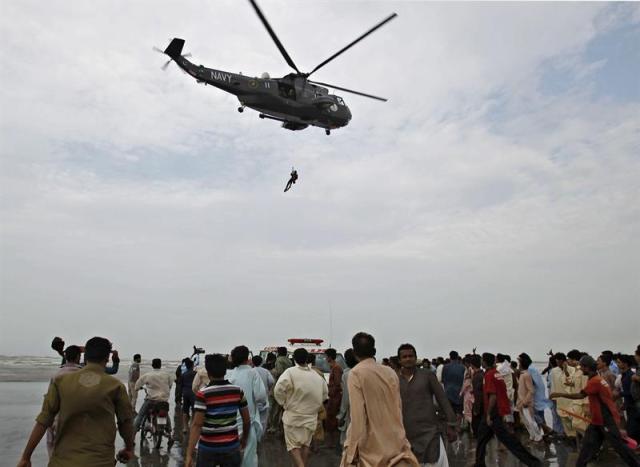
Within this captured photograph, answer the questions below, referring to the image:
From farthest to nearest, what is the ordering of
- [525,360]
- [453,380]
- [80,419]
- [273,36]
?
[273,36] → [453,380] → [525,360] → [80,419]

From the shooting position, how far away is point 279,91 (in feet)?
65.7

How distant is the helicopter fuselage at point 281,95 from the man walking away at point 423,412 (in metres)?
15.6

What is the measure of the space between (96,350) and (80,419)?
1.72 feet

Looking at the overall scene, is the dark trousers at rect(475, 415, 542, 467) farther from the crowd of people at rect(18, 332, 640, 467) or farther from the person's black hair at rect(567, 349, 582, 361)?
the person's black hair at rect(567, 349, 582, 361)

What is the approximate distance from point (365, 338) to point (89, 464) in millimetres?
2244

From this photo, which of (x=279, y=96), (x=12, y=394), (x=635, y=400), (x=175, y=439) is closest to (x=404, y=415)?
(x=635, y=400)

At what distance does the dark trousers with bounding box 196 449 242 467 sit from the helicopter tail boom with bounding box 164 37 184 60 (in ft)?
57.7

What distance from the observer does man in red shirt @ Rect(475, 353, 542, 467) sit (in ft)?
25.3

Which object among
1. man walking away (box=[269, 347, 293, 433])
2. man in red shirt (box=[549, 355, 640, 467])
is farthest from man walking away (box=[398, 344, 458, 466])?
man walking away (box=[269, 347, 293, 433])

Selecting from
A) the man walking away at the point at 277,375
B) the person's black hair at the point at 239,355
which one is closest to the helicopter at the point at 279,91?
the man walking away at the point at 277,375

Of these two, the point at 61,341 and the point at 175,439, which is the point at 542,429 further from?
the point at 61,341

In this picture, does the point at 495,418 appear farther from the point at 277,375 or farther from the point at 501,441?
the point at 277,375

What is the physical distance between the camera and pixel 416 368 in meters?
5.69

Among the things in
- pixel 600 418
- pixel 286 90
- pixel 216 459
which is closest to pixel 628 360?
pixel 600 418
